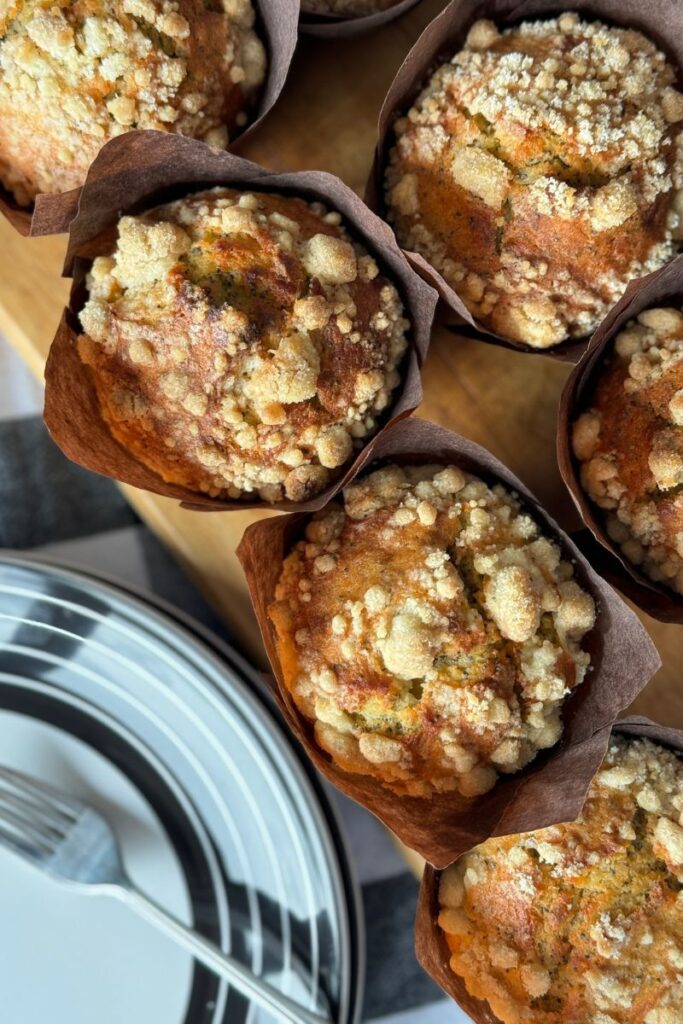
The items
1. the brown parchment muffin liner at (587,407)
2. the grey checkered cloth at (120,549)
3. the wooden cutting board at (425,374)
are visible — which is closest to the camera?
the brown parchment muffin liner at (587,407)

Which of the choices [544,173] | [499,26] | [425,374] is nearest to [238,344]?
[425,374]

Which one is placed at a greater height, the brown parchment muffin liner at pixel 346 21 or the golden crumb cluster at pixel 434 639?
the brown parchment muffin liner at pixel 346 21

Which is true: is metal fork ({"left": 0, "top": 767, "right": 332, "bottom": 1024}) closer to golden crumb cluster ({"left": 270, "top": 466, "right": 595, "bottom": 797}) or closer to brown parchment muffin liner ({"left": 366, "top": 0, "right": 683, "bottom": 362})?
Result: golden crumb cluster ({"left": 270, "top": 466, "right": 595, "bottom": 797})

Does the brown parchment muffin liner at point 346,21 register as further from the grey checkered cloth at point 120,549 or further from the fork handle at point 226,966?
the fork handle at point 226,966

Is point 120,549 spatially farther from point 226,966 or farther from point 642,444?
point 642,444

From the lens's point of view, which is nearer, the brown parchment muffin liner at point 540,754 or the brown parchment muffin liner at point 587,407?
the brown parchment muffin liner at point 540,754

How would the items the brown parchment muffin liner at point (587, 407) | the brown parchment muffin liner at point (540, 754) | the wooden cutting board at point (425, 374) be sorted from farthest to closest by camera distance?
the wooden cutting board at point (425, 374), the brown parchment muffin liner at point (587, 407), the brown parchment muffin liner at point (540, 754)

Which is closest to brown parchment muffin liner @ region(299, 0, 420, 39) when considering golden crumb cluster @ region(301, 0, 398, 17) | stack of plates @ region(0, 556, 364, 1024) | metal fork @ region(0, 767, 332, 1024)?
golden crumb cluster @ region(301, 0, 398, 17)

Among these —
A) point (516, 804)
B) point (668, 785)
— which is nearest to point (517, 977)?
point (516, 804)

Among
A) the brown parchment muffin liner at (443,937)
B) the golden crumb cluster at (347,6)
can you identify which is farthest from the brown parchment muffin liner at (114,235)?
the brown parchment muffin liner at (443,937)
